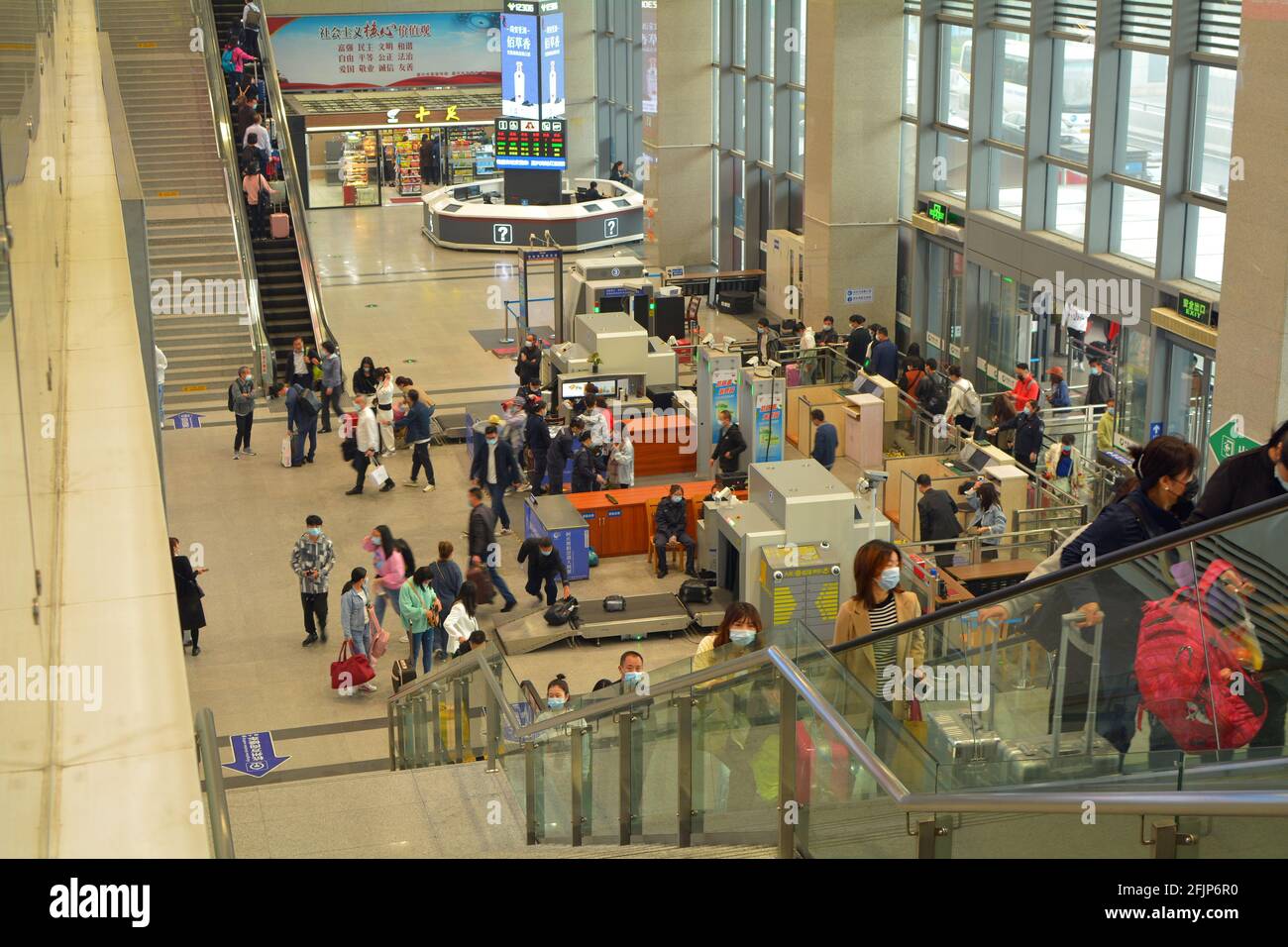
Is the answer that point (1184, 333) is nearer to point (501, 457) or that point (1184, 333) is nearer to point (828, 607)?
point (828, 607)

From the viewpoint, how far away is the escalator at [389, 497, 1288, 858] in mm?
3904

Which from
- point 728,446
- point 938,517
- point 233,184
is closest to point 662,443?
point 728,446

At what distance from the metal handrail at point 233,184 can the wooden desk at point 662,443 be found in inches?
254

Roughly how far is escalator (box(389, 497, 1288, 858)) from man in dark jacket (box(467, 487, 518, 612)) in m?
7.66

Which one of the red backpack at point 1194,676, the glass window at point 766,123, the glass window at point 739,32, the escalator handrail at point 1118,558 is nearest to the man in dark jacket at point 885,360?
the glass window at point 766,123

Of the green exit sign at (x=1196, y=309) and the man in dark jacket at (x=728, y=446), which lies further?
the man in dark jacket at (x=728, y=446)

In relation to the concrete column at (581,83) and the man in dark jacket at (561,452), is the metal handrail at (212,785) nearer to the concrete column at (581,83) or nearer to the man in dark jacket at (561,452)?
the man in dark jacket at (561,452)

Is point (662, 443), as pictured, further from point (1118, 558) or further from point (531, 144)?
point (531, 144)

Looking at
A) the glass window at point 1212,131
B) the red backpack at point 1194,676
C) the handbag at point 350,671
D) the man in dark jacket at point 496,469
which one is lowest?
the handbag at point 350,671

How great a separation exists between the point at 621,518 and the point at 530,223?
18.8m

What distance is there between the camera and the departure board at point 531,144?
110 ft

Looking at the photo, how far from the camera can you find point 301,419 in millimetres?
19688
